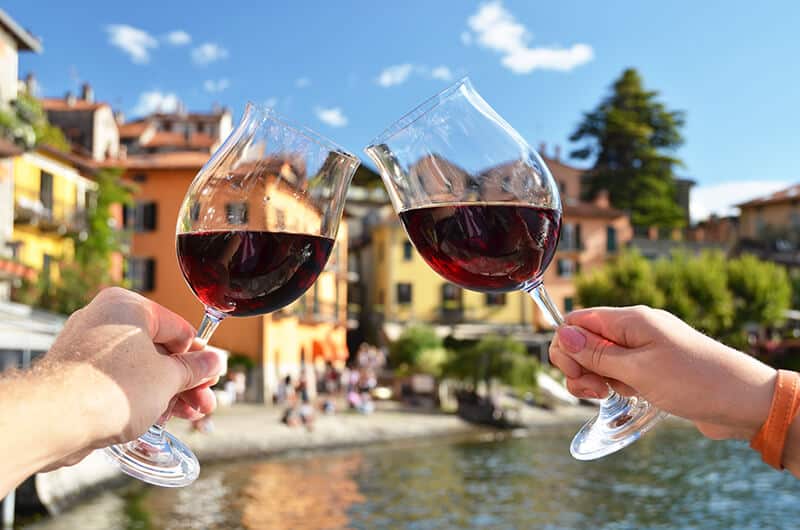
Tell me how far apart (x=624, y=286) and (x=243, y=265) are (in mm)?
37741

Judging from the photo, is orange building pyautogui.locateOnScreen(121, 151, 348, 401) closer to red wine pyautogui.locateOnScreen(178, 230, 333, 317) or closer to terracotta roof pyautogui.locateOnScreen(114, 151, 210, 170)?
terracotta roof pyautogui.locateOnScreen(114, 151, 210, 170)

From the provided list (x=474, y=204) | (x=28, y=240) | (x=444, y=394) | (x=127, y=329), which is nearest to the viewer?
(x=127, y=329)

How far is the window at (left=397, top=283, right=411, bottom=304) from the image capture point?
1710 inches

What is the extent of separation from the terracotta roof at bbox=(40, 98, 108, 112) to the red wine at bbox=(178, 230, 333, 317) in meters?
48.9

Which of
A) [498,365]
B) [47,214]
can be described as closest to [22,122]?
[47,214]

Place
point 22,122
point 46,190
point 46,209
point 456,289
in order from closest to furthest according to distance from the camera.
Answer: point 22,122 → point 46,209 → point 46,190 → point 456,289

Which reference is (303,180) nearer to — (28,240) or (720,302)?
(28,240)

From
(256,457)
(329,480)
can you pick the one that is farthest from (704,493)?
(256,457)

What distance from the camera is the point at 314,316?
3719 centimetres

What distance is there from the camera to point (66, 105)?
49625 mm

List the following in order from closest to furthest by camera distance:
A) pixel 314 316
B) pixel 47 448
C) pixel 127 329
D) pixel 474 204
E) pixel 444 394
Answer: pixel 47 448, pixel 127 329, pixel 474 204, pixel 444 394, pixel 314 316

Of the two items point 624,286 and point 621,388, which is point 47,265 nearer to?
point 624,286

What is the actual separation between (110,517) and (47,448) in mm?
15133

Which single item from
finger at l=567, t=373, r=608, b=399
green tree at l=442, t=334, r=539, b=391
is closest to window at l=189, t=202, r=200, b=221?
finger at l=567, t=373, r=608, b=399
